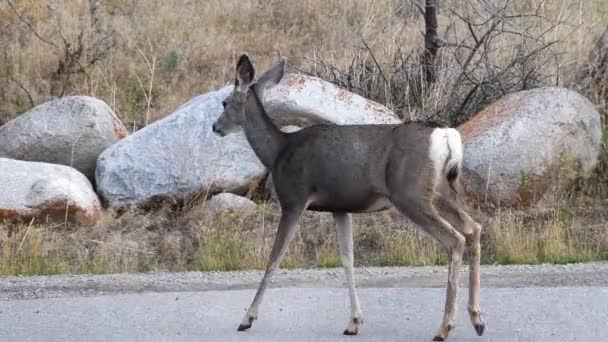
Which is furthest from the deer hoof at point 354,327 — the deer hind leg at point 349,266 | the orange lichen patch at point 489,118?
the orange lichen patch at point 489,118

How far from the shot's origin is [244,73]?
8.30 meters

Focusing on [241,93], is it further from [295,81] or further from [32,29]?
[32,29]

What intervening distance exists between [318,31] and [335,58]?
3.12 m

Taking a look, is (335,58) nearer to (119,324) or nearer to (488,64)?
(488,64)

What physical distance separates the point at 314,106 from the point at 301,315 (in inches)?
202

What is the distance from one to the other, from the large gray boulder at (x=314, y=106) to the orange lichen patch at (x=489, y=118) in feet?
2.84

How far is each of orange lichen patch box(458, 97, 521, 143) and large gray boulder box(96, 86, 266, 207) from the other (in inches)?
94.7

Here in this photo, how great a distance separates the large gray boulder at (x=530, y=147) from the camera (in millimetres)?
12266

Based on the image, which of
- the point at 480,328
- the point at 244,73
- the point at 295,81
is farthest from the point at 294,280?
the point at 295,81

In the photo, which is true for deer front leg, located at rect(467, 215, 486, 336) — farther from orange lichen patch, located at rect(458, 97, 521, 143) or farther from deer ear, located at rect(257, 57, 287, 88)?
orange lichen patch, located at rect(458, 97, 521, 143)

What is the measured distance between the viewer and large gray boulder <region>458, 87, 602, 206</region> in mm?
12266

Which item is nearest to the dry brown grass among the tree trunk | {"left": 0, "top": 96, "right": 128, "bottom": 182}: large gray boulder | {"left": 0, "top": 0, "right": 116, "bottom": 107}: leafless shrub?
{"left": 0, "top": 96, "right": 128, "bottom": 182}: large gray boulder

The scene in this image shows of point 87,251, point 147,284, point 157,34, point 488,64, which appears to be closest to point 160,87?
point 157,34

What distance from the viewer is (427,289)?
8.66 metres
